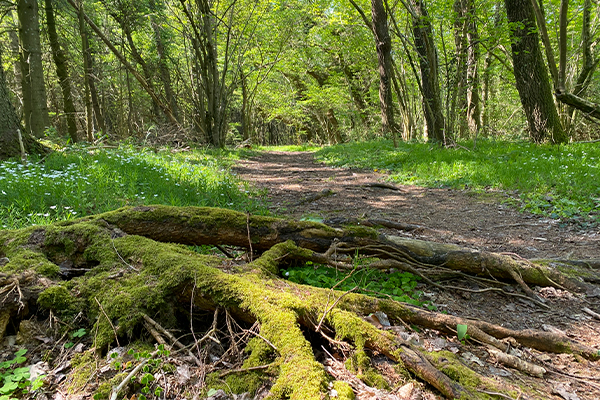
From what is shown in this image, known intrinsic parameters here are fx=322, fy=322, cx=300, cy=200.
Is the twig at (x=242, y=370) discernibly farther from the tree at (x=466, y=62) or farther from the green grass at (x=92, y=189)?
the tree at (x=466, y=62)

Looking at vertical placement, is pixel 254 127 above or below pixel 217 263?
above

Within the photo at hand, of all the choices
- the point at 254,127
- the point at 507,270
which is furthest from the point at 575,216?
the point at 254,127

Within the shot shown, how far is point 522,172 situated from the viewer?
6.71m

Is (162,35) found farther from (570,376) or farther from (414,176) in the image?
(570,376)

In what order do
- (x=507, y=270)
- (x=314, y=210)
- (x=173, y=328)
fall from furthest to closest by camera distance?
(x=314, y=210), (x=507, y=270), (x=173, y=328)

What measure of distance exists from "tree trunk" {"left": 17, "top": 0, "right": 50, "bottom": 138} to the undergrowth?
991 centimetres

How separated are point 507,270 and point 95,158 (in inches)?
296

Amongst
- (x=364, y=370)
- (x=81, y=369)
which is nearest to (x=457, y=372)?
(x=364, y=370)

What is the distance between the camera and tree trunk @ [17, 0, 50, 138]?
8.86 meters

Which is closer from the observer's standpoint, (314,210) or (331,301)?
(331,301)

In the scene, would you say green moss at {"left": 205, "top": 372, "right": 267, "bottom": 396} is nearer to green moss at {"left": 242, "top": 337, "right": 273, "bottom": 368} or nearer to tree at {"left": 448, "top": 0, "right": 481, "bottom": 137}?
green moss at {"left": 242, "top": 337, "right": 273, "bottom": 368}

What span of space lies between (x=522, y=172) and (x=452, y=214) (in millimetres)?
2508

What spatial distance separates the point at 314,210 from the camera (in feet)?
18.8

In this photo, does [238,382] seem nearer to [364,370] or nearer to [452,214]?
[364,370]
